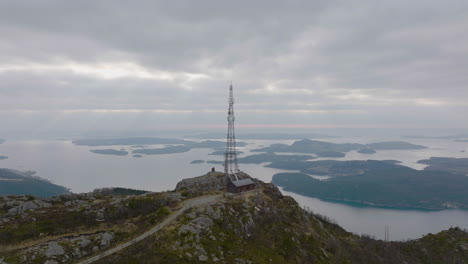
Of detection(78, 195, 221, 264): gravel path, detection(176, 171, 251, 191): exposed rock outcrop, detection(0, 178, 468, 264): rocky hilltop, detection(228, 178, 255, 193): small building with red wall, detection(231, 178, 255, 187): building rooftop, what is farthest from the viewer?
detection(176, 171, 251, 191): exposed rock outcrop

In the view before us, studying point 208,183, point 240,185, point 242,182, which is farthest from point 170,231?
point 208,183

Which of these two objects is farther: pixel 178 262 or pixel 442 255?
pixel 442 255

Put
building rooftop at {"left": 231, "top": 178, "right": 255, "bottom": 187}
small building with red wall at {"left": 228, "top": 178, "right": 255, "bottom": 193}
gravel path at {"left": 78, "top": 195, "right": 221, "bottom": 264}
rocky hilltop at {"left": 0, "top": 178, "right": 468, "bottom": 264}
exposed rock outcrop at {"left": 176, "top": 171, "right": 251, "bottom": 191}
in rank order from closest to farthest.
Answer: gravel path at {"left": 78, "top": 195, "right": 221, "bottom": 264}
rocky hilltop at {"left": 0, "top": 178, "right": 468, "bottom": 264}
small building with red wall at {"left": 228, "top": 178, "right": 255, "bottom": 193}
building rooftop at {"left": 231, "top": 178, "right": 255, "bottom": 187}
exposed rock outcrop at {"left": 176, "top": 171, "right": 251, "bottom": 191}

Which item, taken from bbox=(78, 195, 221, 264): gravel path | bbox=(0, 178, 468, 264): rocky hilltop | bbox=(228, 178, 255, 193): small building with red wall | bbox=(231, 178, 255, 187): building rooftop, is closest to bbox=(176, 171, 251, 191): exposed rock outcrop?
bbox=(231, 178, 255, 187): building rooftop

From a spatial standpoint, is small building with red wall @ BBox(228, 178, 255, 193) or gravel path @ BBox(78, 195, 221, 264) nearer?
gravel path @ BBox(78, 195, 221, 264)

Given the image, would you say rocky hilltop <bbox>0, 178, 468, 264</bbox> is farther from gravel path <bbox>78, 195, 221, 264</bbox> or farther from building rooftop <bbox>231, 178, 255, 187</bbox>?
building rooftop <bbox>231, 178, 255, 187</bbox>

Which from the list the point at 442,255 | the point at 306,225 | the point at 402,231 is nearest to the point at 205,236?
the point at 306,225

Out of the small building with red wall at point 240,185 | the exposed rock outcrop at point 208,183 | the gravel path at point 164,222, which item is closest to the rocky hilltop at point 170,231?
the gravel path at point 164,222

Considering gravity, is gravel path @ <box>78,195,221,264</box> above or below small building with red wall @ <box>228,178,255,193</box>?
below

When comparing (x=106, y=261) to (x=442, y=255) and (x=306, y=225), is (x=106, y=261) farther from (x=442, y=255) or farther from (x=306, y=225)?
(x=442, y=255)
